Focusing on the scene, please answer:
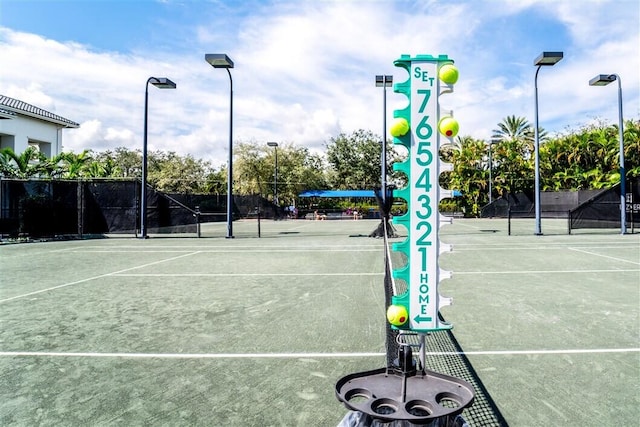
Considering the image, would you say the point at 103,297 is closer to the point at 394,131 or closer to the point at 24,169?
the point at 394,131

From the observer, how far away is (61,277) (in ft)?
28.6

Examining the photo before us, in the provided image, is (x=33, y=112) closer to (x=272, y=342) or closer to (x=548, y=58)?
(x=548, y=58)

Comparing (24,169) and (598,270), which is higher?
(24,169)

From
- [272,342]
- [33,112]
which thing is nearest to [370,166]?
[33,112]

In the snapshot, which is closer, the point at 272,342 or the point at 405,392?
the point at 405,392

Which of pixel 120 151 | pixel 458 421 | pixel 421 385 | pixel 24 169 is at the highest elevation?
pixel 120 151

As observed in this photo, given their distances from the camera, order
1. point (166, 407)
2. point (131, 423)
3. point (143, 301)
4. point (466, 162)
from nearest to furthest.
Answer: point (131, 423) → point (166, 407) → point (143, 301) → point (466, 162)

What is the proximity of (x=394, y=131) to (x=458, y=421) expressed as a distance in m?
1.38

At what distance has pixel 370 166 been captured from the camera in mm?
61750

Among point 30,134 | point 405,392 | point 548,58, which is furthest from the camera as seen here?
point 30,134

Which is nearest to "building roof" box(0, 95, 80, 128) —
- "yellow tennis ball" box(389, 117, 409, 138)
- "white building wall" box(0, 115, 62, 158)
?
"white building wall" box(0, 115, 62, 158)

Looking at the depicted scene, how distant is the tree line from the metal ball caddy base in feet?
66.7

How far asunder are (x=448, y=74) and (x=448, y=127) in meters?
0.26

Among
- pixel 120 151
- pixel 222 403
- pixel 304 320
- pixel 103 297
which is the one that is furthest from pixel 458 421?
pixel 120 151
